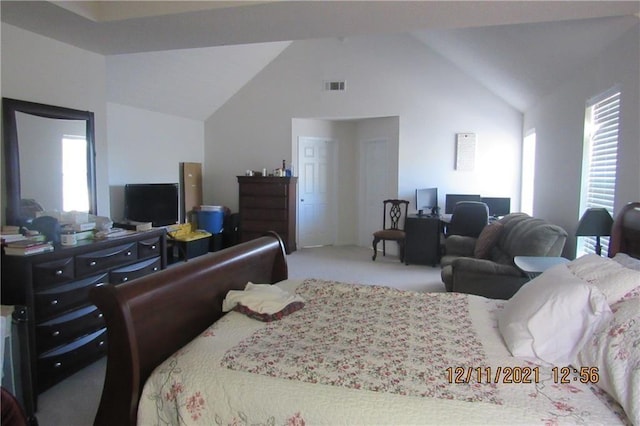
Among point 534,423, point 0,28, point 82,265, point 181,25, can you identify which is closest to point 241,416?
point 534,423

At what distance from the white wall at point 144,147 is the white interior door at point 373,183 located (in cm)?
307

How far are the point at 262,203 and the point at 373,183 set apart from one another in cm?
202

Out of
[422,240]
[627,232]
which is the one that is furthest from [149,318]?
[422,240]

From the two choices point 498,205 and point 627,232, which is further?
point 498,205

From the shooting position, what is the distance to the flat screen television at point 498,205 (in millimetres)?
5898

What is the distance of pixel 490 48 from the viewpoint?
4461 mm

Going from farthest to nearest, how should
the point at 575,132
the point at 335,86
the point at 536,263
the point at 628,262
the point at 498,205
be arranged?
the point at 335,86
the point at 498,205
the point at 575,132
the point at 536,263
the point at 628,262

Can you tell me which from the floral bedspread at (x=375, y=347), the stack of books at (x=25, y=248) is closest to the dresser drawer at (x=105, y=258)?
the stack of books at (x=25, y=248)

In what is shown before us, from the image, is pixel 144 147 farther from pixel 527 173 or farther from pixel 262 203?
pixel 527 173

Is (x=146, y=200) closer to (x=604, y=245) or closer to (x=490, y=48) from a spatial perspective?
(x=490, y=48)

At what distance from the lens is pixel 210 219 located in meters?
6.49

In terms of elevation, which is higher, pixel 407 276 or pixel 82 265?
pixel 82 265

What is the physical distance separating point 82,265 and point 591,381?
2827 millimetres

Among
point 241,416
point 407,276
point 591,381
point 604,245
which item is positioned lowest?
point 407,276
